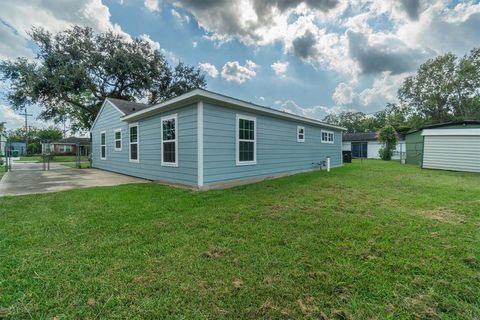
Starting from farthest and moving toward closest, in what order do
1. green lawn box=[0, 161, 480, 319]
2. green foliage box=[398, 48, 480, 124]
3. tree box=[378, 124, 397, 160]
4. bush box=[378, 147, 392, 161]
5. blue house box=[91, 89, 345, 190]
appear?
green foliage box=[398, 48, 480, 124]
bush box=[378, 147, 392, 161]
tree box=[378, 124, 397, 160]
blue house box=[91, 89, 345, 190]
green lawn box=[0, 161, 480, 319]

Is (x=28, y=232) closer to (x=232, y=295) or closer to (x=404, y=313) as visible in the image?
(x=232, y=295)

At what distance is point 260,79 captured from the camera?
14562 millimetres

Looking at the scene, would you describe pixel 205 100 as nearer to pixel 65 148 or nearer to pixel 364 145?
pixel 364 145

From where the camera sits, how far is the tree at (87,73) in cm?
1631

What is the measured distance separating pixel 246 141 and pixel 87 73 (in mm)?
17778

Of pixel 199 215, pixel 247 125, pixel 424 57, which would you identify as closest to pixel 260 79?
pixel 247 125

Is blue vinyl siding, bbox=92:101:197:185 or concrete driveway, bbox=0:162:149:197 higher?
blue vinyl siding, bbox=92:101:197:185

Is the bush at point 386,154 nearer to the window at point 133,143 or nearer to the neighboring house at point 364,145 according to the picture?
the neighboring house at point 364,145

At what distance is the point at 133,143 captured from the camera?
9.23m

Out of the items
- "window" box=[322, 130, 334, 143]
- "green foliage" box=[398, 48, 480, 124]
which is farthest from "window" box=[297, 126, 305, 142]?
"green foliage" box=[398, 48, 480, 124]

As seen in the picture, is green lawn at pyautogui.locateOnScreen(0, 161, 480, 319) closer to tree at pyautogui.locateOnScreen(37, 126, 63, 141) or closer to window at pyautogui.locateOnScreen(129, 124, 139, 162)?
window at pyautogui.locateOnScreen(129, 124, 139, 162)

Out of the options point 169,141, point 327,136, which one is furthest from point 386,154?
point 169,141

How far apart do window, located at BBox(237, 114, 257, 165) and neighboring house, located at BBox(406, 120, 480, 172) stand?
10937mm

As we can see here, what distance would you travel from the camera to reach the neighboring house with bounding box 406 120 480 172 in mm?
10672
